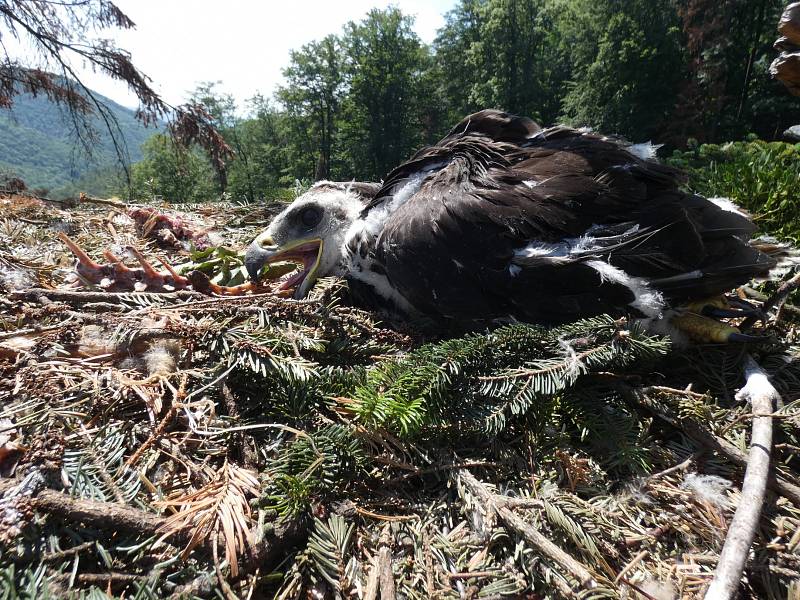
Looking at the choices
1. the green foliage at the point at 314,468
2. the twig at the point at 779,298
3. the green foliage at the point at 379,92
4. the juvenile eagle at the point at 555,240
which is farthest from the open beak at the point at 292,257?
the green foliage at the point at 379,92

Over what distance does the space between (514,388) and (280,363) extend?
762 millimetres

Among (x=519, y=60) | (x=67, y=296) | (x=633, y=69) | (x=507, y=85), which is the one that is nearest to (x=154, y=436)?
(x=67, y=296)

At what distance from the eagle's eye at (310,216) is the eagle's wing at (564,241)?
0.69 metres

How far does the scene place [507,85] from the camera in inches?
1118

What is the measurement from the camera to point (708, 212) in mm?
1933

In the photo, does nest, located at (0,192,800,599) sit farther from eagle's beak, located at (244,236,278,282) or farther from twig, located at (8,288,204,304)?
eagle's beak, located at (244,236,278,282)

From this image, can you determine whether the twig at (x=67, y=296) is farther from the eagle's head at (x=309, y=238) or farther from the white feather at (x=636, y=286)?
the white feather at (x=636, y=286)

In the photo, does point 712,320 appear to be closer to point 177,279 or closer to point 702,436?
point 702,436

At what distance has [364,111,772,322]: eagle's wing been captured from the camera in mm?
1721

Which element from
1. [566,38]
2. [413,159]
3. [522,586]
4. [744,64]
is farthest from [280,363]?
[566,38]

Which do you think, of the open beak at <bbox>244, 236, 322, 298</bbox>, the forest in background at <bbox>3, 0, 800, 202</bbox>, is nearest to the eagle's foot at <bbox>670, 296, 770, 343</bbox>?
the open beak at <bbox>244, 236, 322, 298</bbox>

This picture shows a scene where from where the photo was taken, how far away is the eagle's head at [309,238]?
8.08ft

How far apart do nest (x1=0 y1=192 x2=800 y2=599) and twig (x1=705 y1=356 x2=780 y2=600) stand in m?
0.07

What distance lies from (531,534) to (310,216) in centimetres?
218
